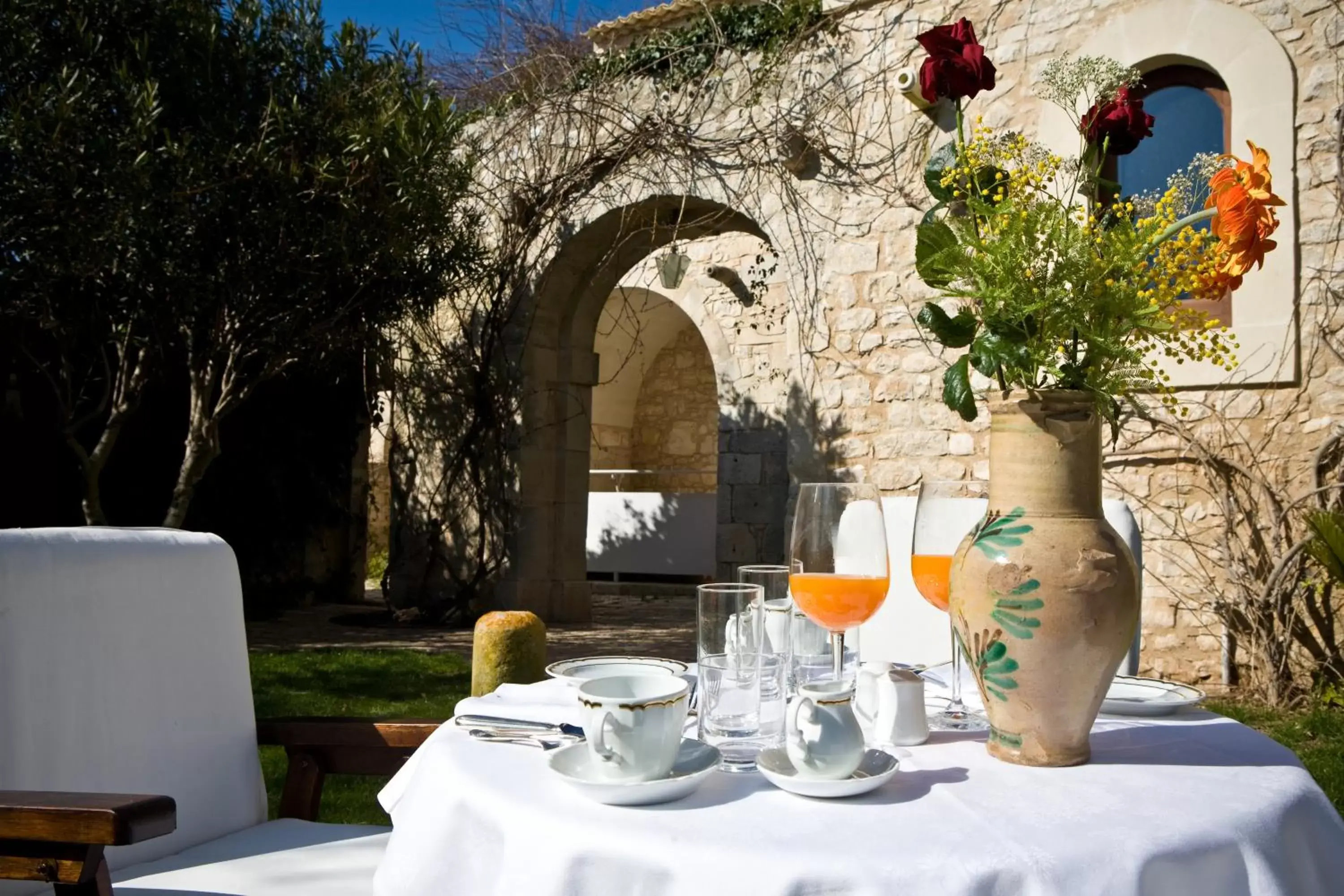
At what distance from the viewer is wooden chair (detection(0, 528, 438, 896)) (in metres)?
1.31

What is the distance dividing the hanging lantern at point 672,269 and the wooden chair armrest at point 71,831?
5.44m

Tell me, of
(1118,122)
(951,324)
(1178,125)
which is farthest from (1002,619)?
(1178,125)

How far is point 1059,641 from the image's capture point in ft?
3.12

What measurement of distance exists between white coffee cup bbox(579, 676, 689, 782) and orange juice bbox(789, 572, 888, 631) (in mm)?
283

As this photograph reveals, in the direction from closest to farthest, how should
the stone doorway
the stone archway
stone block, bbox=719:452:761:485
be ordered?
the stone archway, stone block, bbox=719:452:761:485, the stone doorway

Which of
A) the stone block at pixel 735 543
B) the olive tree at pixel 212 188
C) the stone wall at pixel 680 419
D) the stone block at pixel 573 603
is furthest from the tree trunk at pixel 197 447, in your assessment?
the stone wall at pixel 680 419

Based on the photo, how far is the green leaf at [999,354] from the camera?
1011 mm

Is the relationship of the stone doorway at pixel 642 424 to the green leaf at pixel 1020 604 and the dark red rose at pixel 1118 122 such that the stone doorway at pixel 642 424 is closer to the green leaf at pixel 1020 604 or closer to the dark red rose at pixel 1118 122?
the dark red rose at pixel 1118 122

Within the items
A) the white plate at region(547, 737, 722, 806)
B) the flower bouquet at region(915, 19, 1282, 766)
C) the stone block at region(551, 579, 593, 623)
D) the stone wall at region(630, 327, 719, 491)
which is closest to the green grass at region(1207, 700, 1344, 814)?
the flower bouquet at region(915, 19, 1282, 766)

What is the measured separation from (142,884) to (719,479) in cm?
676

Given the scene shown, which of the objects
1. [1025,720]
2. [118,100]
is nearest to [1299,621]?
[1025,720]

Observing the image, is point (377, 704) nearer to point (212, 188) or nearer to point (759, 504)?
point (212, 188)

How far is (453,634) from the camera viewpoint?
6.29 metres

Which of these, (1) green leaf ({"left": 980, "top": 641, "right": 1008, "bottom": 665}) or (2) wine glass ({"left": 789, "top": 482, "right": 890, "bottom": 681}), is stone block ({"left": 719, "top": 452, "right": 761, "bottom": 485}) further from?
(1) green leaf ({"left": 980, "top": 641, "right": 1008, "bottom": 665})
